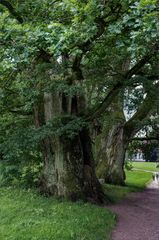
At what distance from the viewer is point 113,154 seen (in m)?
18.7

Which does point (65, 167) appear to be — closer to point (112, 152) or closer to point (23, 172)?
point (23, 172)

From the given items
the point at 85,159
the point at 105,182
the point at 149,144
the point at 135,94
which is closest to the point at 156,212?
the point at 85,159

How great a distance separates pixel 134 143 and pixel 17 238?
16163 mm

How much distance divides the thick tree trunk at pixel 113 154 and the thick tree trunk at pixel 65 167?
6671 millimetres

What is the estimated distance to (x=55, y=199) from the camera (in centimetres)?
1070

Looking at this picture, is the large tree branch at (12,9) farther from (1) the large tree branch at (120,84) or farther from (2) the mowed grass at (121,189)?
(2) the mowed grass at (121,189)

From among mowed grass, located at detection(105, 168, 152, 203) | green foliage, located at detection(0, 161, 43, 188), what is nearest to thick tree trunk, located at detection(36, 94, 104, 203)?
green foliage, located at detection(0, 161, 43, 188)

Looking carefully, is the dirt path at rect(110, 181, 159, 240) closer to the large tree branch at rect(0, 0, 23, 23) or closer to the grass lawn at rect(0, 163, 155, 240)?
the grass lawn at rect(0, 163, 155, 240)

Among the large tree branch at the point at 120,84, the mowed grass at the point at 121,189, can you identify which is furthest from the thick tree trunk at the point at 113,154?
the large tree branch at the point at 120,84

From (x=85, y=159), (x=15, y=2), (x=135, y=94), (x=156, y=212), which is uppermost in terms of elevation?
(x=15, y=2)

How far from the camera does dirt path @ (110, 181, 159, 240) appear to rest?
830cm

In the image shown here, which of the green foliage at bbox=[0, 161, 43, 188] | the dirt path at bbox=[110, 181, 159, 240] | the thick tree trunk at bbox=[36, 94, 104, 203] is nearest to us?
the dirt path at bbox=[110, 181, 159, 240]

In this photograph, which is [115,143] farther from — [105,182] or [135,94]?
[135,94]

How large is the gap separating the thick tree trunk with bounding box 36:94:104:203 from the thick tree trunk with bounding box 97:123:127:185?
6.67 m
